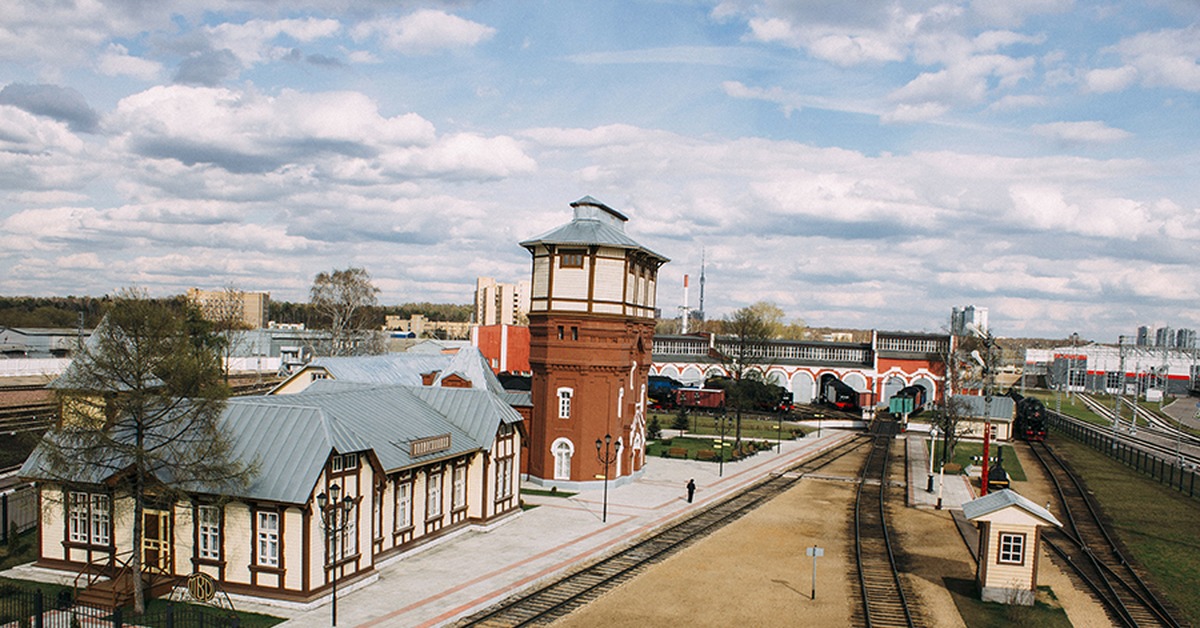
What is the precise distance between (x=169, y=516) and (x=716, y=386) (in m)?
66.0

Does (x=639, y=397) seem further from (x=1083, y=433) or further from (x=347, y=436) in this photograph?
(x=1083, y=433)

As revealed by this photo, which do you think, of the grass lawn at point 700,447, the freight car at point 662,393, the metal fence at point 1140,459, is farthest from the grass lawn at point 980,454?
the freight car at point 662,393

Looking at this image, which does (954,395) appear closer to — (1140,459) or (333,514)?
(1140,459)

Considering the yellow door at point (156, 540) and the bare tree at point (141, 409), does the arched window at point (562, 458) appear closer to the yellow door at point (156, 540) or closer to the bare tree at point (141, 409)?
the bare tree at point (141, 409)

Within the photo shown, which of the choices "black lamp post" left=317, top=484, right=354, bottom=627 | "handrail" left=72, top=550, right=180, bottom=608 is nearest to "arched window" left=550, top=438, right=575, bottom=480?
"black lamp post" left=317, top=484, right=354, bottom=627

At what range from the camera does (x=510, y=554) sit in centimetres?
2917

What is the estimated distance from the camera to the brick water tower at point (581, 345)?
4081 cm

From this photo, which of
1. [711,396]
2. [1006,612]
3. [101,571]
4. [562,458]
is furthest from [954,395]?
[101,571]

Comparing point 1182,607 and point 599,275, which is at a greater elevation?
point 599,275

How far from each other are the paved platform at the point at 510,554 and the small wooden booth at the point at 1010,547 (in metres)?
13.0

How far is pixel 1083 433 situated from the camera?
70.4 metres

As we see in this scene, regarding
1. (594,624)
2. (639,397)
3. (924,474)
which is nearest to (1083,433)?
(924,474)

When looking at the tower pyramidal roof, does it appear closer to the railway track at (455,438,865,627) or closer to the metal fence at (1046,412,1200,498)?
the railway track at (455,438,865,627)

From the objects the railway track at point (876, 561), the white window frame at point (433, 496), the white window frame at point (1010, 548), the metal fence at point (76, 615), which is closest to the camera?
the metal fence at point (76, 615)
